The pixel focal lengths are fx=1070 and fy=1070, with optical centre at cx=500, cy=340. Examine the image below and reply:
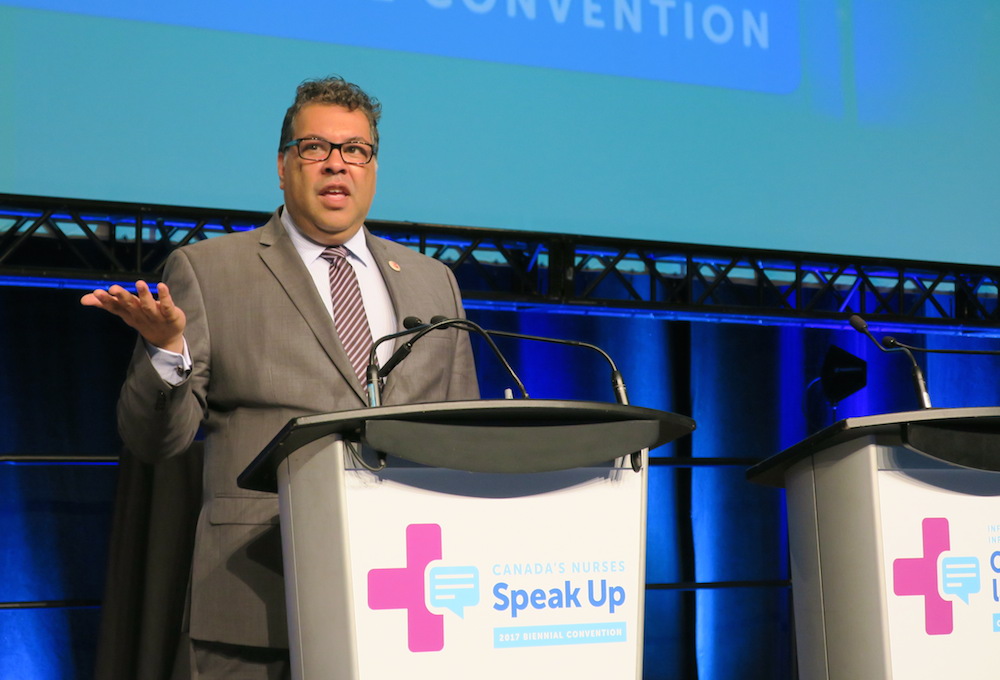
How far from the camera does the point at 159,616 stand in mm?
3332

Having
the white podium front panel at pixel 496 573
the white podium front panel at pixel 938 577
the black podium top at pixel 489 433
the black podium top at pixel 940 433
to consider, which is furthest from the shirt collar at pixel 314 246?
the white podium front panel at pixel 938 577

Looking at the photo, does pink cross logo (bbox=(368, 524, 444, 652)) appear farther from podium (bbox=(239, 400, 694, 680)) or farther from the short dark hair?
the short dark hair

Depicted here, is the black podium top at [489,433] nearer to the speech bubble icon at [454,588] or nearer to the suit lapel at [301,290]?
the speech bubble icon at [454,588]

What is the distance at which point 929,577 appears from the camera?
1.64 metres

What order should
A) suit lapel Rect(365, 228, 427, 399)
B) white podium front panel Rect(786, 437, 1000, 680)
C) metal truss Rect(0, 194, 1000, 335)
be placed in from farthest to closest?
1. metal truss Rect(0, 194, 1000, 335)
2. suit lapel Rect(365, 228, 427, 399)
3. white podium front panel Rect(786, 437, 1000, 680)

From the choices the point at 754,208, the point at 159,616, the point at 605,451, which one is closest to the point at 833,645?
the point at 605,451

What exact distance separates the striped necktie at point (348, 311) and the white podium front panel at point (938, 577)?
34.8 inches

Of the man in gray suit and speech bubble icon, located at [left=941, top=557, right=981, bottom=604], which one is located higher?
the man in gray suit

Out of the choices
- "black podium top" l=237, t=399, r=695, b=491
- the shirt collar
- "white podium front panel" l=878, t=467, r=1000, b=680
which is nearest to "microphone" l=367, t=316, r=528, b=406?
"black podium top" l=237, t=399, r=695, b=491

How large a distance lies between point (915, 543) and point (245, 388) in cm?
110

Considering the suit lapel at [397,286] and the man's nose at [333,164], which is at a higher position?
the man's nose at [333,164]

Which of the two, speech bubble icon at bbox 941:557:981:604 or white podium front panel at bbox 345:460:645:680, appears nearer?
white podium front panel at bbox 345:460:645:680

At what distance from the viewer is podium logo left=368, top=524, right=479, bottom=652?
1.32 metres

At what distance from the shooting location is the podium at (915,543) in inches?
63.9
